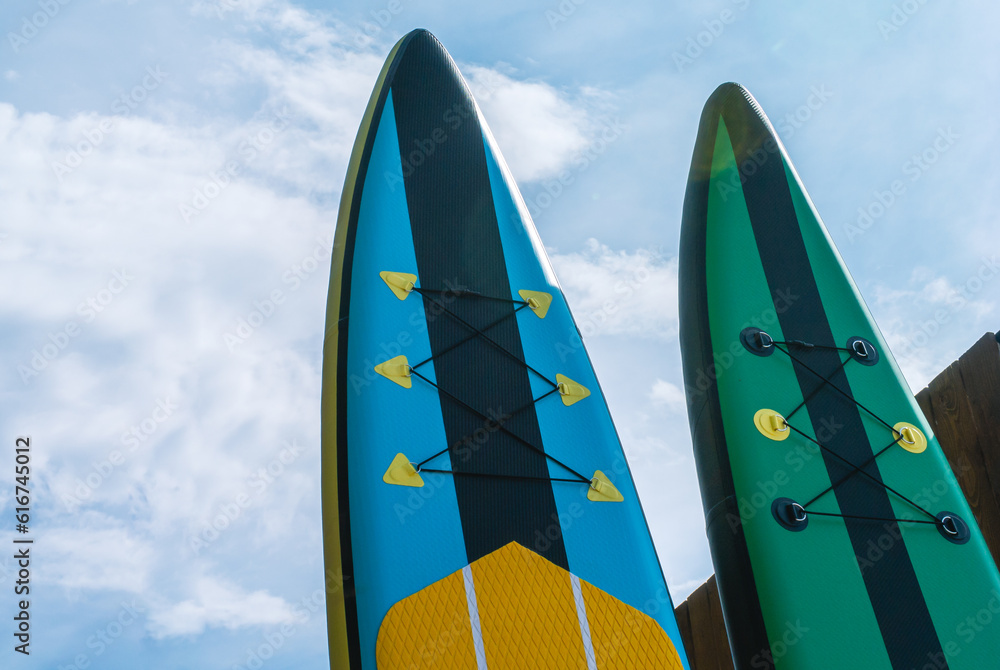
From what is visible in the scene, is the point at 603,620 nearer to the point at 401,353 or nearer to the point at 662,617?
the point at 662,617

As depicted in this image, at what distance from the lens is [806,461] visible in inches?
136

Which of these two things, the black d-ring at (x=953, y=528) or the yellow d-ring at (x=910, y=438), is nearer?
the black d-ring at (x=953, y=528)

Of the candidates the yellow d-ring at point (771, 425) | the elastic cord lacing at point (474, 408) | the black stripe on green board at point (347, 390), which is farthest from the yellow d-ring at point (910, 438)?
the black stripe on green board at point (347, 390)

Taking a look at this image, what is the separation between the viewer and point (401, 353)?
332 cm

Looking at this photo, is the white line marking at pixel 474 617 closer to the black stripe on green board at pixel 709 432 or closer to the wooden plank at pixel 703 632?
the black stripe on green board at pixel 709 432

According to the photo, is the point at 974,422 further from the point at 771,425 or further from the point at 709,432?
the point at 709,432

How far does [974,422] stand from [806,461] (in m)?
0.74

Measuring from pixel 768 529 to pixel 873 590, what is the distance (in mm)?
413

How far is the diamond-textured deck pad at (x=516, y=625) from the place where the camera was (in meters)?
2.67

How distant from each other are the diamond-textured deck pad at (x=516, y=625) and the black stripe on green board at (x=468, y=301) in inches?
3.5

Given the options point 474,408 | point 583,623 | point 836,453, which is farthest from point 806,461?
point 474,408

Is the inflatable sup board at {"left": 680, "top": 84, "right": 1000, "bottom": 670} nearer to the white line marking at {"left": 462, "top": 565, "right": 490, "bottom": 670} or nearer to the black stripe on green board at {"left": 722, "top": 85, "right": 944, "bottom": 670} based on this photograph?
the black stripe on green board at {"left": 722, "top": 85, "right": 944, "bottom": 670}

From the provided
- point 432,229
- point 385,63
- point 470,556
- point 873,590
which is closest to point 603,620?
point 470,556

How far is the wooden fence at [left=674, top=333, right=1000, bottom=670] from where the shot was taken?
347cm
